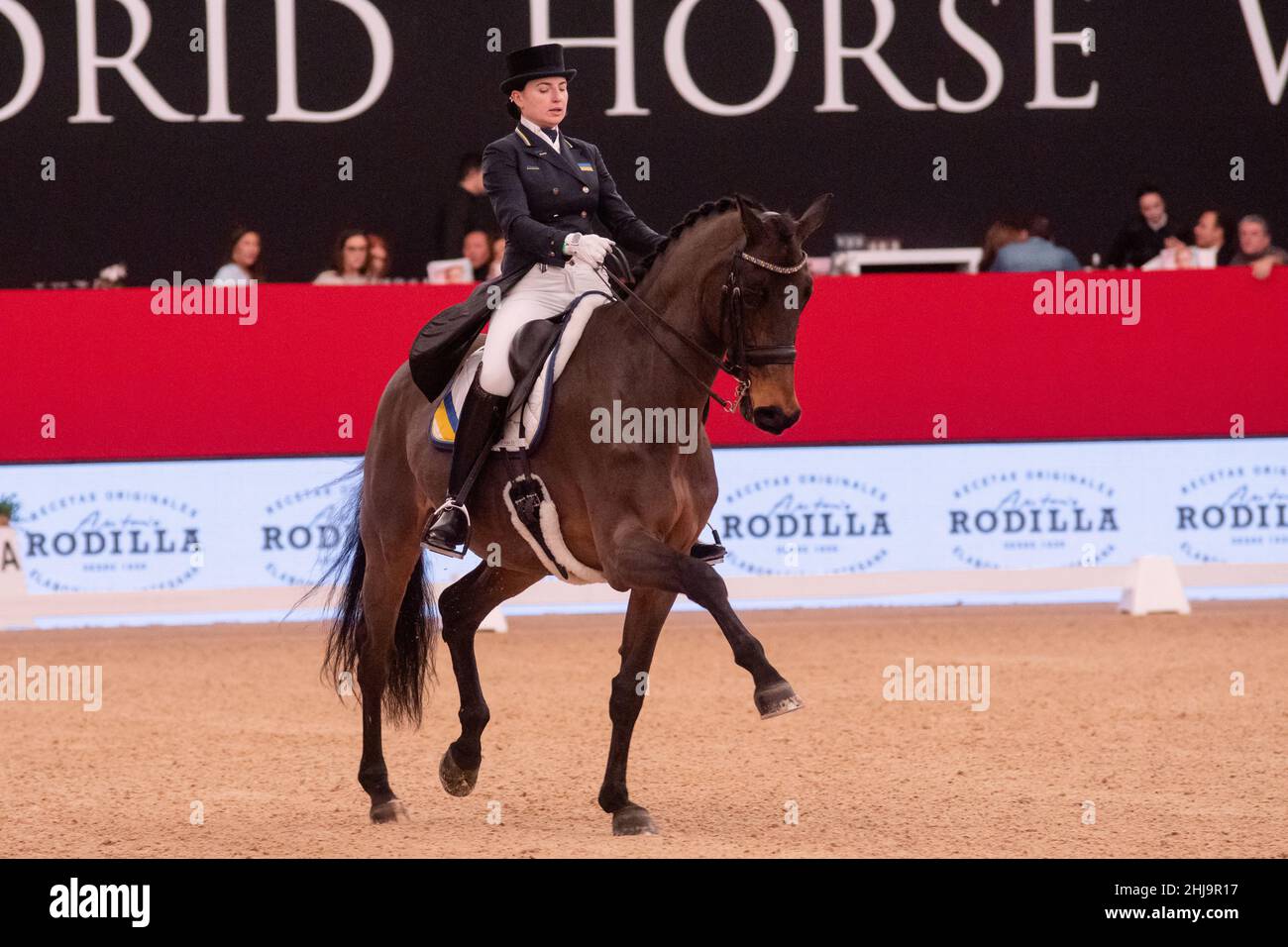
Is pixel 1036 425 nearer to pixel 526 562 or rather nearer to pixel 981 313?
pixel 981 313

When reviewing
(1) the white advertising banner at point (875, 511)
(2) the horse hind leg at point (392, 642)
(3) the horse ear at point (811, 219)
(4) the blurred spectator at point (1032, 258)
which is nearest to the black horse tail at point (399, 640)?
(2) the horse hind leg at point (392, 642)

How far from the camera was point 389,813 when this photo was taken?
19.9 ft

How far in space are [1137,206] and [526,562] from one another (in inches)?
300

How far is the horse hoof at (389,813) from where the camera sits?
6.05 meters

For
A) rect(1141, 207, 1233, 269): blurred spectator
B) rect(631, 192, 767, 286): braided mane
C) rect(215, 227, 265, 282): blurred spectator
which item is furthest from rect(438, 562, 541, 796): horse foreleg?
rect(1141, 207, 1233, 269): blurred spectator

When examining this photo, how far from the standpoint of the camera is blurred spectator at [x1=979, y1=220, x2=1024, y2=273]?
1170 cm

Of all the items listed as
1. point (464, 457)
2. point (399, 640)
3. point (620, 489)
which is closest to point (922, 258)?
point (399, 640)

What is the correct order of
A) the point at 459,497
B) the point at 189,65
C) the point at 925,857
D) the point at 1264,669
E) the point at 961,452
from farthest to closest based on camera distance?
the point at 189,65 < the point at 961,452 < the point at 1264,669 < the point at 459,497 < the point at 925,857

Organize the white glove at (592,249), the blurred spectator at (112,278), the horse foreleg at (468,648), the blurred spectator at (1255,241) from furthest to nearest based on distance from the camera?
the blurred spectator at (112,278), the blurred spectator at (1255,241), the horse foreleg at (468,648), the white glove at (592,249)

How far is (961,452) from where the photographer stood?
1074cm

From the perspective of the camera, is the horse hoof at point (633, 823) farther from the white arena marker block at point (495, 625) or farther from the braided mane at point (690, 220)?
the white arena marker block at point (495, 625)

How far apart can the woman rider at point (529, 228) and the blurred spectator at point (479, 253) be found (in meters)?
5.25

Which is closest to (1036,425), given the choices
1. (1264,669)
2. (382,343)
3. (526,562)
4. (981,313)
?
(981,313)

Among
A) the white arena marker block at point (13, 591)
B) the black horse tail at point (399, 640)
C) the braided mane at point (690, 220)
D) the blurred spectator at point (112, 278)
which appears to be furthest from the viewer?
the blurred spectator at point (112, 278)
